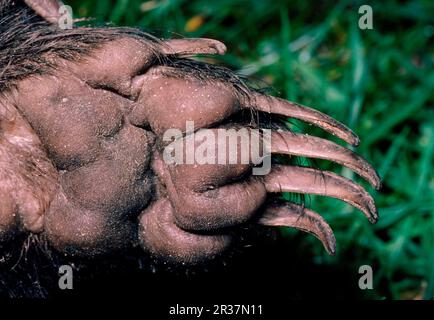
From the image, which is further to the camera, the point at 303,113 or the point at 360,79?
the point at 360,79

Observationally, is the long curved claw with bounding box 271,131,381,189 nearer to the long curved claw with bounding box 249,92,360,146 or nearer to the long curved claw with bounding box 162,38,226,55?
the long curved claw with bounding box 249,92,360,146

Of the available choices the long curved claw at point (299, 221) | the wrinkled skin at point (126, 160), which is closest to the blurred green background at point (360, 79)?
the long curved claw at point (299, 221)

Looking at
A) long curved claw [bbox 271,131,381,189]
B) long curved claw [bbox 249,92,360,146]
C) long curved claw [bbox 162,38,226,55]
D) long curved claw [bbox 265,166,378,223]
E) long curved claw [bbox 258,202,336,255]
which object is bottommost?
long curved claw [bbox 258,202,336,255]

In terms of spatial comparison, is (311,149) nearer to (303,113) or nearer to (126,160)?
(303,113)

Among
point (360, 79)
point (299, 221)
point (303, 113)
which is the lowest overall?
point (299, 221)

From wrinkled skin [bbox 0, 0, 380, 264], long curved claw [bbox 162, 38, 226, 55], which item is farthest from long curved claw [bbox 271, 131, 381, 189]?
long curved claw [bbox 162, 38, 226, 55]

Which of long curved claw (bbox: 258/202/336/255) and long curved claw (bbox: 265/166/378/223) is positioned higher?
long curved claw (bbox: 265/166/378/223)

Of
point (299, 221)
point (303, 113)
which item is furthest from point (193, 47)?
point (299, 221)

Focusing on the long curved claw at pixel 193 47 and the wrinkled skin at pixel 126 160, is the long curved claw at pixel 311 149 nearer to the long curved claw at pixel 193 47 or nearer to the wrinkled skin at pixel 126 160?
the wrinkled skin at pixel 126 160
